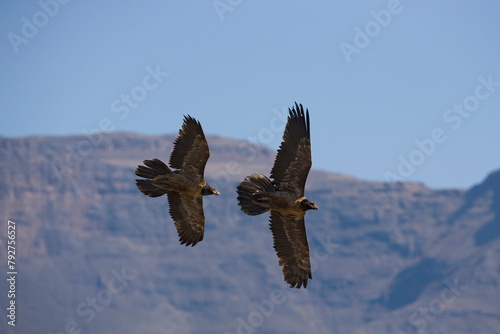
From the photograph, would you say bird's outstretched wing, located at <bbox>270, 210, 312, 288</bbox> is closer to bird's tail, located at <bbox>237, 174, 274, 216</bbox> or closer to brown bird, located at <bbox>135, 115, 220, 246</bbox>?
bird's tail, located at <bbox>237, 174, 274, 216</bbox>

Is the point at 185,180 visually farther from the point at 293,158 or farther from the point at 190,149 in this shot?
the point at 293,158

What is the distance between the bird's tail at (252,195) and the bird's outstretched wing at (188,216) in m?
3.06

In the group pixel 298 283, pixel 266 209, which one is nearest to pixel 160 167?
pixel 266 209

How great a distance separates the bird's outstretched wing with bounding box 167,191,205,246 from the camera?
39.1m

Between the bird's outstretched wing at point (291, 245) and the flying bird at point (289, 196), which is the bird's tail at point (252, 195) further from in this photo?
the bird's outstretched wing at point (291, 245)

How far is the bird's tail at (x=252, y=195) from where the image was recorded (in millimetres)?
36344

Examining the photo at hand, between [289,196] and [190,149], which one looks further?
[190,149]

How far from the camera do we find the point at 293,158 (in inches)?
1479

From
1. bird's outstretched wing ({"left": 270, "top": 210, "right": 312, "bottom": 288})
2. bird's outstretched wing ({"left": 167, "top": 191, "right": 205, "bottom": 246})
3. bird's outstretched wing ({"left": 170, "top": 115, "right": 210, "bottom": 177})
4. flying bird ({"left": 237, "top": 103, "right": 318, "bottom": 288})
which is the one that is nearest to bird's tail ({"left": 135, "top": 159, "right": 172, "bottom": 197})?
bird's outstretched wing ({"left": 170, "top": 115, "right": 210, "bottom": 177})

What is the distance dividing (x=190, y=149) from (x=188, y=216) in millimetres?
2957

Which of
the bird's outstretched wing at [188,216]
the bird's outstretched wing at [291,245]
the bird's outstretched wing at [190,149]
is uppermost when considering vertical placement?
the bird's outstretched wing at [190,149]

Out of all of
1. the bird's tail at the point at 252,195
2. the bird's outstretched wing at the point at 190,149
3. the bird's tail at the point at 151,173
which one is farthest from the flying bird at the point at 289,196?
the bird's tail at the point at 151,173

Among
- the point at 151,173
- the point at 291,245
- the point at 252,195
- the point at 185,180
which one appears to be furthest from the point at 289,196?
the point at 151,173

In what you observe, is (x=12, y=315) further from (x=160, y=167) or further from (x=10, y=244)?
(x=160, y=167)
